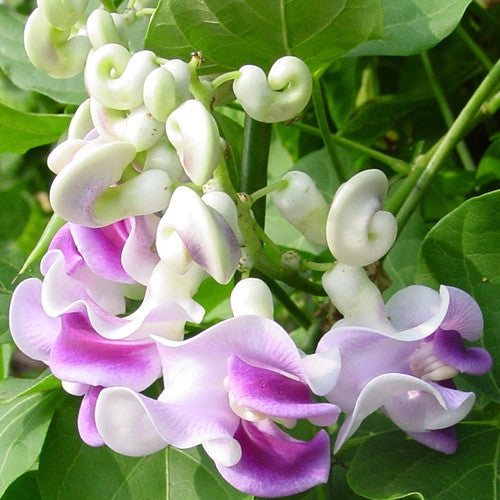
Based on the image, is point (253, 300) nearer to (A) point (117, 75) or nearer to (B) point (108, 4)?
(A) point (117, 75)

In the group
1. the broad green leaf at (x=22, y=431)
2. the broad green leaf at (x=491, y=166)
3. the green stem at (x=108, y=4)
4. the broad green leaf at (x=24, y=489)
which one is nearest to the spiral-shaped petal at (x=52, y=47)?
the green stem at (x=108, y=4)

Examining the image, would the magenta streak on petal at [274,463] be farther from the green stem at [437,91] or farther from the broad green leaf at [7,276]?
the green stem at [437,91]

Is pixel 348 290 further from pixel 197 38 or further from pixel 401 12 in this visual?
pixel 401 12

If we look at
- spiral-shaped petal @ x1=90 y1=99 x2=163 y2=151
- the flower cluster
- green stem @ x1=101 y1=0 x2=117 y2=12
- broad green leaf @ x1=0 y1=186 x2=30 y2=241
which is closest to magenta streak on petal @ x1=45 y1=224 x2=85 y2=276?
the flower cluster

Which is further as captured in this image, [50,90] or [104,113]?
[50,90]

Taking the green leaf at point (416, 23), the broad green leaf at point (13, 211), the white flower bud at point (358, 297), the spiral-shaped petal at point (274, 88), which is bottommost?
the broad green leaf at point (13, 211)

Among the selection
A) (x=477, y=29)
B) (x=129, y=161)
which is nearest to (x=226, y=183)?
(x=129, y=161)

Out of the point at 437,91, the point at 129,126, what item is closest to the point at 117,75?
the point at 129,126
